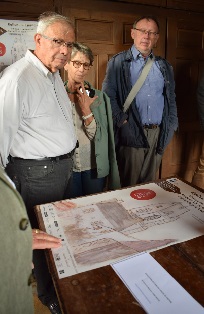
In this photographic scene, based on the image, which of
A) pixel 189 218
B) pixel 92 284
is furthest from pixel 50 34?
pixel 92 284

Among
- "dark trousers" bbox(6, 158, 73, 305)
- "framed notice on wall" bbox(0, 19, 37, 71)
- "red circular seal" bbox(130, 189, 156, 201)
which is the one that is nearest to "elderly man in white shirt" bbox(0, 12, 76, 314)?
"dark trousers" bbox(6, 158, 73, 305)

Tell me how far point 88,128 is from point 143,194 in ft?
2.79

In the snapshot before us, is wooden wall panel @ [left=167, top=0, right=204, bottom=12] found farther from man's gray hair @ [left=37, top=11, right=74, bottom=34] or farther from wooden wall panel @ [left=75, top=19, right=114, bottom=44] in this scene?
man's gray hair @ [left=37, top=11, right=74, bottom=34]

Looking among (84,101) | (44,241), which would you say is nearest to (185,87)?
(84,101)

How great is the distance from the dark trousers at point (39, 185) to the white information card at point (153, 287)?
91cm

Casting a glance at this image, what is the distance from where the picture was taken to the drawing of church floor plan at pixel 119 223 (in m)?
0.96

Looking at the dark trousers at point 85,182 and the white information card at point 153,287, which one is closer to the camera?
the white information card at point 153,287

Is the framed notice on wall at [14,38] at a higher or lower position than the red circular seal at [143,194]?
higher

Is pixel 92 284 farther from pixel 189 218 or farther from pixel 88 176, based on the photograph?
pixel 88 176

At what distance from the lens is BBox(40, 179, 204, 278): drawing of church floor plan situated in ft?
3.15

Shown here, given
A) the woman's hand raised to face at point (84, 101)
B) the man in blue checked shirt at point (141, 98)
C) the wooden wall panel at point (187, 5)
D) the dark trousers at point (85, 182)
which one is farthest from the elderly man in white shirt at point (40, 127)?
the wooden wall panel at point (187, 5)

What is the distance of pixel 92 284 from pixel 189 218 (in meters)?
0.53

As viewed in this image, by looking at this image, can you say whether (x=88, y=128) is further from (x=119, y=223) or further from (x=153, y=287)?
(x=153, y=287)

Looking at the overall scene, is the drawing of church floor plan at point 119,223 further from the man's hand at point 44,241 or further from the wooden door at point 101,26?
the wooden door at point 101,26
